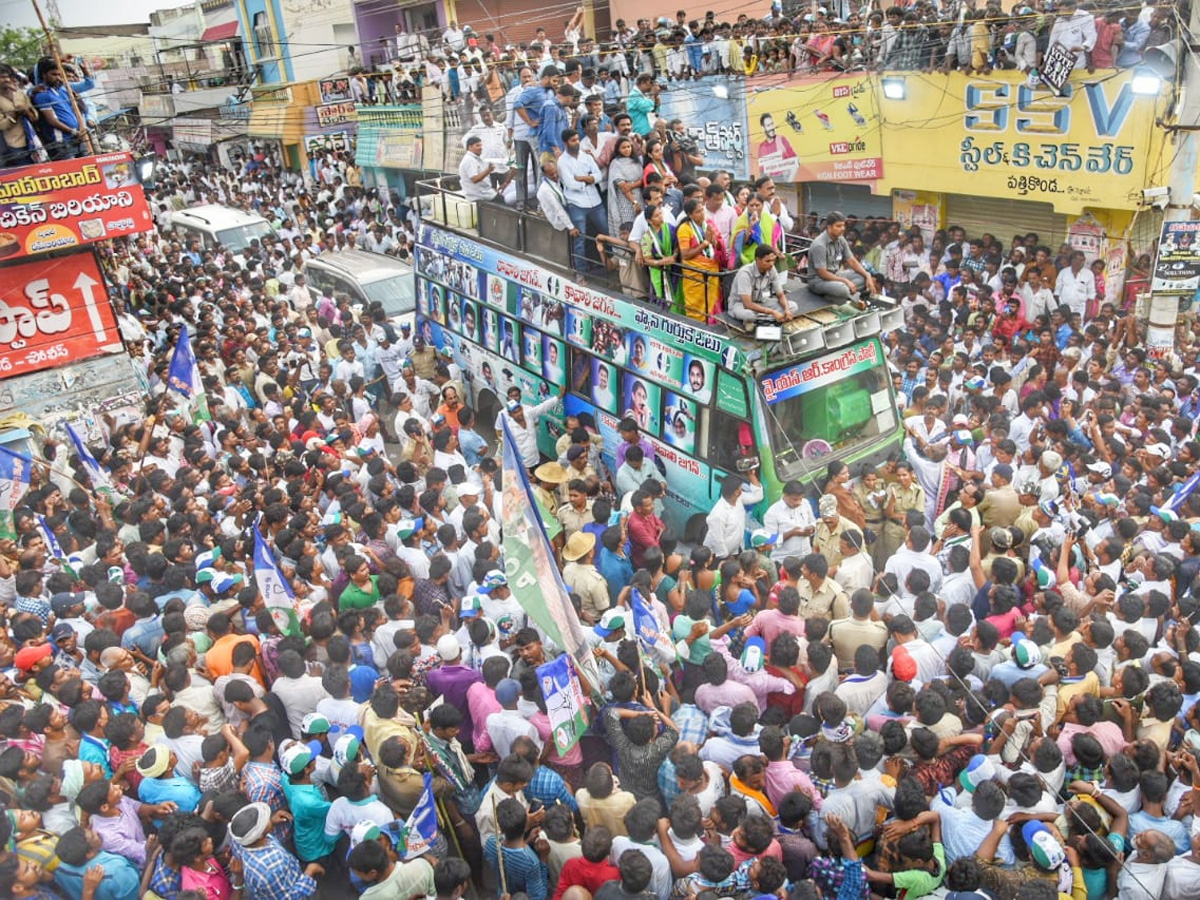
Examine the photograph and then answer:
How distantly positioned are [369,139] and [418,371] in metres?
15.6

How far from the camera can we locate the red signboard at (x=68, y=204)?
1115 cm

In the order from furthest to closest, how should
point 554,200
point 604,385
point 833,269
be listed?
point 554,200 < point 604,385 < point 833,269

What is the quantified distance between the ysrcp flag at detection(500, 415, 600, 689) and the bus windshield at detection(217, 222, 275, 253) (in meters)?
16.3

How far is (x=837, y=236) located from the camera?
26.8 feet

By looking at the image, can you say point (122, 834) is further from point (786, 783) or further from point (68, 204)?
point (68, 204)

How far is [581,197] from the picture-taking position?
9578 millimetres

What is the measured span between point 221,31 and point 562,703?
3848 cm

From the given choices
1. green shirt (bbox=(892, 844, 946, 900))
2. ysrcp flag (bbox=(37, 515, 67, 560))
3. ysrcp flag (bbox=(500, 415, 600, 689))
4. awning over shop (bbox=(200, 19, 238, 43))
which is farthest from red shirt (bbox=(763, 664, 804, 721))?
awning over shop (bbox=(200, 19, 238, 43))

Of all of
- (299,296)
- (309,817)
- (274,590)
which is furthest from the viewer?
(299,296)

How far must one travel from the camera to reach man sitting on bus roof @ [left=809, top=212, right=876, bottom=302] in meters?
8.09

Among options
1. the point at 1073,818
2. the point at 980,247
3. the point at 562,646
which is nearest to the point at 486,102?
the point at 980,247

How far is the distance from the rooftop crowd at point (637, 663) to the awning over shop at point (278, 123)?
2231 centimetres

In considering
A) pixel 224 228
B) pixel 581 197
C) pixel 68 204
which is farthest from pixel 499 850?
pixel 224 228

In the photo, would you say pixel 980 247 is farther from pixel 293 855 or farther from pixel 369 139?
pixel 369 139
